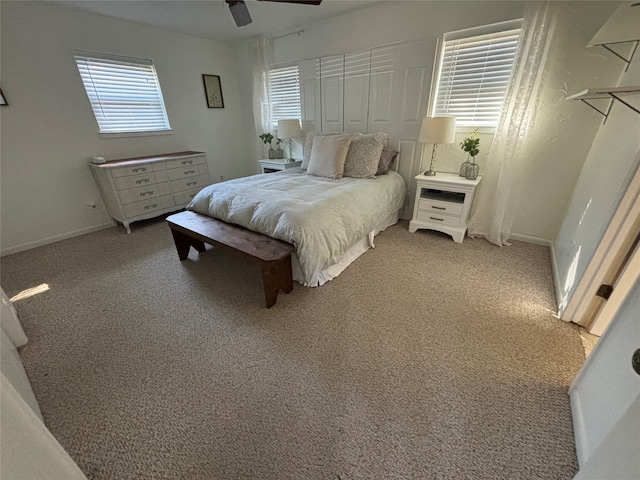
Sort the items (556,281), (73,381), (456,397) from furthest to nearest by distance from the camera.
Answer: (556,281), (73,381), (456,397)

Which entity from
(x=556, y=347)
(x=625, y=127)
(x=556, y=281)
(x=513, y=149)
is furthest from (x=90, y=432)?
(x=513, y=149)

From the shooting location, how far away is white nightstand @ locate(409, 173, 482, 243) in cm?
249

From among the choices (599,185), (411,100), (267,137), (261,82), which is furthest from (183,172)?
(599,185)

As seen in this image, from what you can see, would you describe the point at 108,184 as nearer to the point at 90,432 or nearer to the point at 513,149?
the point at 90,432

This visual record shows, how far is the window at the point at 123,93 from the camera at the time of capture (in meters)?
2.89

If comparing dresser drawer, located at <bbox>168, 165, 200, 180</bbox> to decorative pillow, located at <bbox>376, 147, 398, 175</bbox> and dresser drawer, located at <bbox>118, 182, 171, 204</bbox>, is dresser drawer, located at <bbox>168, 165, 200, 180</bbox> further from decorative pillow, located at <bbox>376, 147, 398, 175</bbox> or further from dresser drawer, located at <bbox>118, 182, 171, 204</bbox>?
decorative pillow, located at <bbox>376, 147, 398, 175</bbox>

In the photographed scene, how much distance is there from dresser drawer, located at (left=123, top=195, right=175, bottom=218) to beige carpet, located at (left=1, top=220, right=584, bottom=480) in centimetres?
99

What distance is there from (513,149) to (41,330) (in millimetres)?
3957

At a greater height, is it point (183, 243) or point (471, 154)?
point (471, 154)

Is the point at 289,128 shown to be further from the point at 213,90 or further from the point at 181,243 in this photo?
the point at 181,243

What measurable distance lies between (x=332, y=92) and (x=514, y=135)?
210 centimetres

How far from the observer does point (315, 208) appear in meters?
1.89

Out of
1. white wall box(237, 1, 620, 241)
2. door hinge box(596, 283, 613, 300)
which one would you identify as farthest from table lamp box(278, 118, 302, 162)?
door hinge box(596, 283, 613, 300)

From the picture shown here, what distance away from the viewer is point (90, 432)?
43.2 inches
